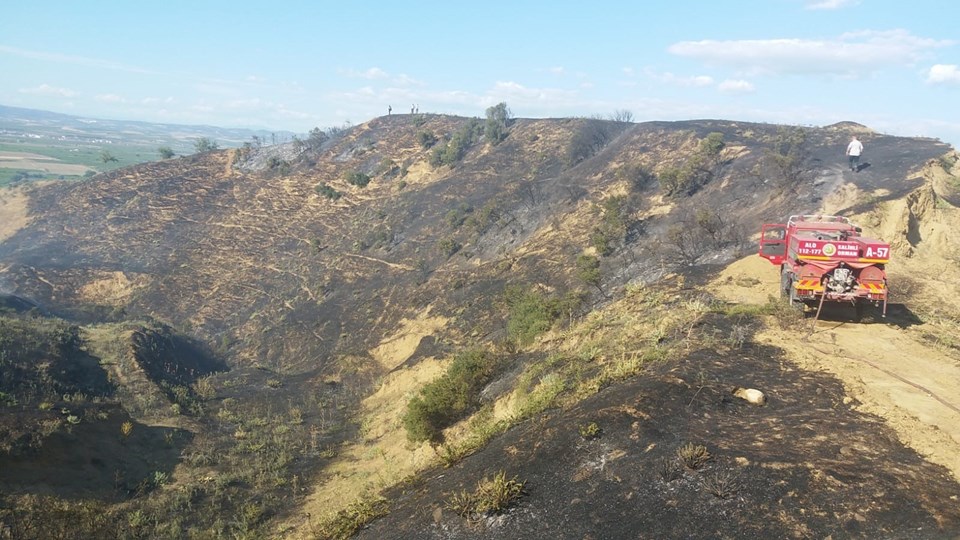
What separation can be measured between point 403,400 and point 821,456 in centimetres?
1833

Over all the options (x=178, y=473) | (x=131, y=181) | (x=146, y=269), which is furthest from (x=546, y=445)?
(x=131, y=181)

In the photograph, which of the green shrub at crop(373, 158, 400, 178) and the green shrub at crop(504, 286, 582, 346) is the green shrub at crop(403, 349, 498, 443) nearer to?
the green shrub at crop(504, 286, 582, 346)

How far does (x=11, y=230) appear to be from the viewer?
6294 cm

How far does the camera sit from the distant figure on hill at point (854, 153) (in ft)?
101

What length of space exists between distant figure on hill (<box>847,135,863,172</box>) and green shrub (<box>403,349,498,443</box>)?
28.5 metres

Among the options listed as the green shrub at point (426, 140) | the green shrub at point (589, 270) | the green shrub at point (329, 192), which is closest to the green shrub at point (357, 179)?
the green shrub at point (329, 192)

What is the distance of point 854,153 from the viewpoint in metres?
31.0

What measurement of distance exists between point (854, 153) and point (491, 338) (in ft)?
82.5

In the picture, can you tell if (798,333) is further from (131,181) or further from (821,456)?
(131,181)

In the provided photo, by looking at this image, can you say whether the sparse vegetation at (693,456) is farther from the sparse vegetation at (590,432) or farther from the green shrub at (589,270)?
the green shrub at (589,270)

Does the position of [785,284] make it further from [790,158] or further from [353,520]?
[790,158]

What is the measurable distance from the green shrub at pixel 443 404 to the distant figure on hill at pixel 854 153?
28523mm

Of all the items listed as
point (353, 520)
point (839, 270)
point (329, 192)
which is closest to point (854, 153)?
point (839, 270)

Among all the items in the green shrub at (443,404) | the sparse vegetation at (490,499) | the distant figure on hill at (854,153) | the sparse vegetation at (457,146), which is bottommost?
the green shrub at (443,404)
